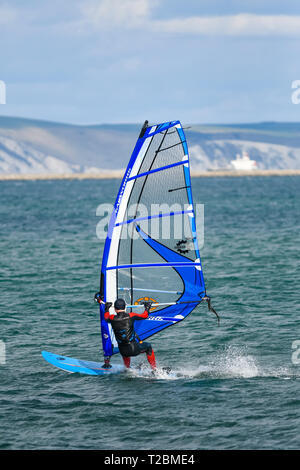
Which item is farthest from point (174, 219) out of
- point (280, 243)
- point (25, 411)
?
point (280, 243)

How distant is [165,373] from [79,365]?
2050mm

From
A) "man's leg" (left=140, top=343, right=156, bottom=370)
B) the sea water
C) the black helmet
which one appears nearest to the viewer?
the sea water

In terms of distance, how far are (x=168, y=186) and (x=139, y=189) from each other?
648 millimetres

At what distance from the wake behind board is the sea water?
218 millimetres

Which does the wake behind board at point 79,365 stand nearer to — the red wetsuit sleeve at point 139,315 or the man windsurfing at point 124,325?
the man windsurfing at point 124,325

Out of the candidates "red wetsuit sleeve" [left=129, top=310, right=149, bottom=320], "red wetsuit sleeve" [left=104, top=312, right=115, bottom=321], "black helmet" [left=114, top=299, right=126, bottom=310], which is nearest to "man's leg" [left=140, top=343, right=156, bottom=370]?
"red wetsuit sleeve" [left=129, top=310, right=149, bottom=320]

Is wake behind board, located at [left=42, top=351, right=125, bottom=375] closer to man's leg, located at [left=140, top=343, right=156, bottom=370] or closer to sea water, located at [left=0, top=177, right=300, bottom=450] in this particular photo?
sea water, located at [left=0, top=177, right=300, bottom=450]

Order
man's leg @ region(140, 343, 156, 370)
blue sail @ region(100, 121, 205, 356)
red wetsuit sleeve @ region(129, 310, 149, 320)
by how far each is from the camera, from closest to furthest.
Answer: red wetsuit sleeve @ region(129, 310, 149, 320)
blue sail @ region(100, 121, 205, 356)
man's leg @ region(140, 343, 156, 370)

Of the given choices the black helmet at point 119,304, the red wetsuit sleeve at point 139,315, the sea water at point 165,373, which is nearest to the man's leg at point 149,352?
the sea water at point 165,373

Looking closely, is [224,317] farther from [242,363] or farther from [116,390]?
[116,390]

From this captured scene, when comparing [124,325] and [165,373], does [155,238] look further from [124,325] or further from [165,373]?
[165,373]

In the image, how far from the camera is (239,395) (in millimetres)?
15523

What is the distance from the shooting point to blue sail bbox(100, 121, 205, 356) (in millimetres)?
16328

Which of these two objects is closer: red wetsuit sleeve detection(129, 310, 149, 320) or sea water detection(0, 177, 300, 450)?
sea water detection(0, 177, 300, 450)
